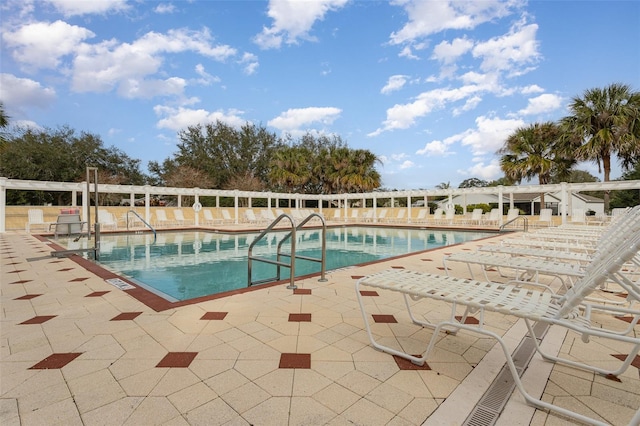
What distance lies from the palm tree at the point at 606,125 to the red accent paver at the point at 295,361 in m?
18.1

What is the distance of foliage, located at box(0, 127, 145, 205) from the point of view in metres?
19.8

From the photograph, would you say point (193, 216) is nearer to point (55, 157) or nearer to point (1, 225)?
point (1, 225)

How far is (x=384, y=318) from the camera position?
2758mm

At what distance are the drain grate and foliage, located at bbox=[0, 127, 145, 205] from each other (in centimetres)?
2538

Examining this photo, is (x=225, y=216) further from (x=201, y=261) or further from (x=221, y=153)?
(x=221, y=153)

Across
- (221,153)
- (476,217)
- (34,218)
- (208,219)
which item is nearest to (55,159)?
(34,218)

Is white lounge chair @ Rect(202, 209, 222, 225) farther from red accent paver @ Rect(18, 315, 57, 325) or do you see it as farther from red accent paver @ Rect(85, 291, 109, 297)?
red accent paver @ Rect(18, 315, 57, 325)

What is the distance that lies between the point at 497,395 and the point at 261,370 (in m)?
1.29

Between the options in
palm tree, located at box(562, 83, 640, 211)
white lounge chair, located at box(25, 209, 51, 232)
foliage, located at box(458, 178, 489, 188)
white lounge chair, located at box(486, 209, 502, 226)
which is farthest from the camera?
foliage, located at box(458, 178, 489, 188)

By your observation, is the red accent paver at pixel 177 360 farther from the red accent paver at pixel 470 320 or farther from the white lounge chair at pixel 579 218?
the white lounge chair at pixel 579 218

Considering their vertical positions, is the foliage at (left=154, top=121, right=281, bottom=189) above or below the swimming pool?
above

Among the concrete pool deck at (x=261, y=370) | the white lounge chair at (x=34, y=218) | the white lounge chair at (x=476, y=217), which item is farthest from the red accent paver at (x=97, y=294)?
the white lounge chair at (x=476, y=217)

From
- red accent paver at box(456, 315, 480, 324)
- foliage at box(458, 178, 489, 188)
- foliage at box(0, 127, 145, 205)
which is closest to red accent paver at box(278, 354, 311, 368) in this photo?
red accent paver at box(456, 315, 480, 324)

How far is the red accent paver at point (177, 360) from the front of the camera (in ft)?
6.29
